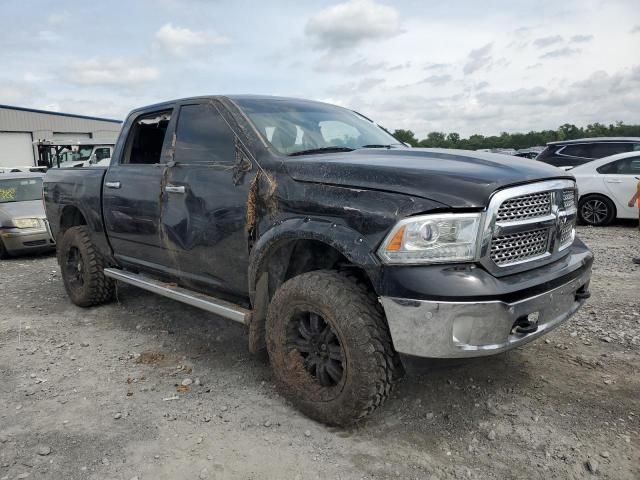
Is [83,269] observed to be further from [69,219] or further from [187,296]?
[187,296]

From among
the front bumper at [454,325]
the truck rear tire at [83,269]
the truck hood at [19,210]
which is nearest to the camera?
the front bumper at [454,325]

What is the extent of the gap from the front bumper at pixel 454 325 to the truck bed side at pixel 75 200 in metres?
3.41

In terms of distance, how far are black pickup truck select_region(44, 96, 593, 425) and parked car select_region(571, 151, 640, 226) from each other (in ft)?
24.6

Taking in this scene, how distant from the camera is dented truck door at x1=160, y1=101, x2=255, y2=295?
3516 mm

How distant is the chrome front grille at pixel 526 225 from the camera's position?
2.67 meters

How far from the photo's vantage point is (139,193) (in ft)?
14.4

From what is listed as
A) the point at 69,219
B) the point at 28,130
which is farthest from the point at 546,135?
the point at 69,219

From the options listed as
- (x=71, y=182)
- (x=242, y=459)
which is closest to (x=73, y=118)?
(x=71, y=182)

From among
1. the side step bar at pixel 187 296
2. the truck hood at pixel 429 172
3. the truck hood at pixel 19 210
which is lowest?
the side step bar at pixel 187 296

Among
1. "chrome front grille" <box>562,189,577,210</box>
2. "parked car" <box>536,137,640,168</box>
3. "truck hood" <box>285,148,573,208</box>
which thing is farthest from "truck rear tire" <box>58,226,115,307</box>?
"parked car" <box>536,137,640,168</box>

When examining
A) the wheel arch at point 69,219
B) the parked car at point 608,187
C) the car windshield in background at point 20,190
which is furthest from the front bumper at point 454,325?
the car windshield in background at point 20,190

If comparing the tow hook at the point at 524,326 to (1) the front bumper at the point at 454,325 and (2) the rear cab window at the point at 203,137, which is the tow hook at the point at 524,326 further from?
(2) the rear cab window at the point at 203,137

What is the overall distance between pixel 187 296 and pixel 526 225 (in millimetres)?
2388

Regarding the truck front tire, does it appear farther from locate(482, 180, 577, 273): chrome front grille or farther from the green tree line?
the green tree line
